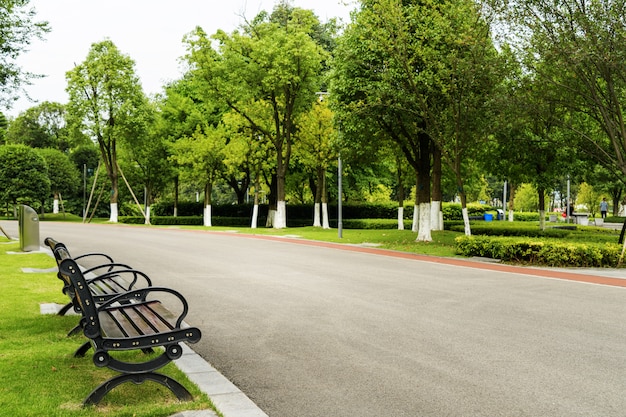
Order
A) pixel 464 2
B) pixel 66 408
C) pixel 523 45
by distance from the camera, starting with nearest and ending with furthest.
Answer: pixel 66 408
pixel 523 45
pixel 464 2

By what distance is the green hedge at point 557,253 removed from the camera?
51.9 feet

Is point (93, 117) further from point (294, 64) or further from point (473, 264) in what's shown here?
point (473, 264)

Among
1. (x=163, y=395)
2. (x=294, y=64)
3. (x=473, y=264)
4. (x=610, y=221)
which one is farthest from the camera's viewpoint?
(x=610, y=221)

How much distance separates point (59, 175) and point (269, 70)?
152 feet

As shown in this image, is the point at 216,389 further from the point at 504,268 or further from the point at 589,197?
the point at 589,197

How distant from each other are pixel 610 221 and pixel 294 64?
104 ft

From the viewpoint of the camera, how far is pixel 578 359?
6160 mm

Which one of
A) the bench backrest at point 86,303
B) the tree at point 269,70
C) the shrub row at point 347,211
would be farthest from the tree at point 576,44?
the shrub row at point 347,211

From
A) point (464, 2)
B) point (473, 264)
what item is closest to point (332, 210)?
point (464, 2)

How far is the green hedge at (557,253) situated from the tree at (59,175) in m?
64.5

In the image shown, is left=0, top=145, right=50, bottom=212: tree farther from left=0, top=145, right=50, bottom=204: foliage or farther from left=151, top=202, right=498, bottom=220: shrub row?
left=151, top=202, right=498, bottom=220: shrub row

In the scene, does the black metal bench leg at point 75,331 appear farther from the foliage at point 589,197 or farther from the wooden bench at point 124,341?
the foliage at point 589,197

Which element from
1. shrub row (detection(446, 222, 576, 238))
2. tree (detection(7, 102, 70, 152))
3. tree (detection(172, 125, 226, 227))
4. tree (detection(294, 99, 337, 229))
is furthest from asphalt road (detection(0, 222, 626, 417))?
tree (detection(7, 102, 70, 152))

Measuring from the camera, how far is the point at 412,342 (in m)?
6.82
